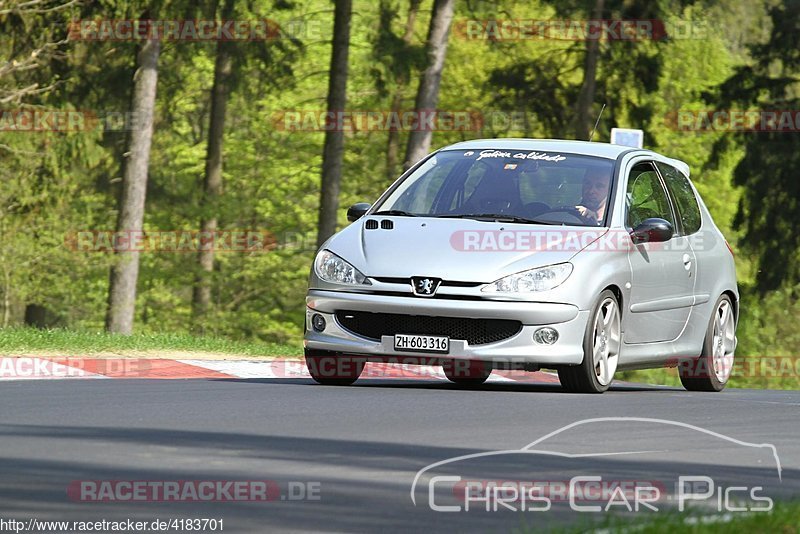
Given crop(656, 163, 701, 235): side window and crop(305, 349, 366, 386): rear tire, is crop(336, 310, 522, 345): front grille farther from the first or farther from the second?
crop(656, 163, 701, 235): side window

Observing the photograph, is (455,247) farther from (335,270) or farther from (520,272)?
(335,270)

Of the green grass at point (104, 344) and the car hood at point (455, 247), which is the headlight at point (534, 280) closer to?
the car hood at point (455, 247)

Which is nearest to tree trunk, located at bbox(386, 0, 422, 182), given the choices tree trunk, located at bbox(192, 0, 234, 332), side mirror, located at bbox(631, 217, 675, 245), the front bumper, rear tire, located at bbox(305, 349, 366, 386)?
tree trunk, located at bbox(192, 0, 234, 332)

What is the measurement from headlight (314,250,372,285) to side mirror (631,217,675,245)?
2274 millimetres

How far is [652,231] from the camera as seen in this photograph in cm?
1280

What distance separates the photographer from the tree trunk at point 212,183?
135ft

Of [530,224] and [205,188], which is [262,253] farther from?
[530,224]

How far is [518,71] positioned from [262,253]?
9.73m

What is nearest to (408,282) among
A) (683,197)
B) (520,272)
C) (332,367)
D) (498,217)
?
(520,272)

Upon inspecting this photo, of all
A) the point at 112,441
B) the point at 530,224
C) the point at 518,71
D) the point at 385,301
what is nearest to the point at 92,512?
the point at 112,441

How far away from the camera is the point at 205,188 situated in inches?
1753

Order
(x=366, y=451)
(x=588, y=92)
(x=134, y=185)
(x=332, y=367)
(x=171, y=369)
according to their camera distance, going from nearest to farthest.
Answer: (x=366, y=451), (x=332, y=367), (x=171, y=369), (x=134, y=185), (x=588, y=92)

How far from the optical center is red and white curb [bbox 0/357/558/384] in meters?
14.1

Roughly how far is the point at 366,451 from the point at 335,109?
23.0 meters
